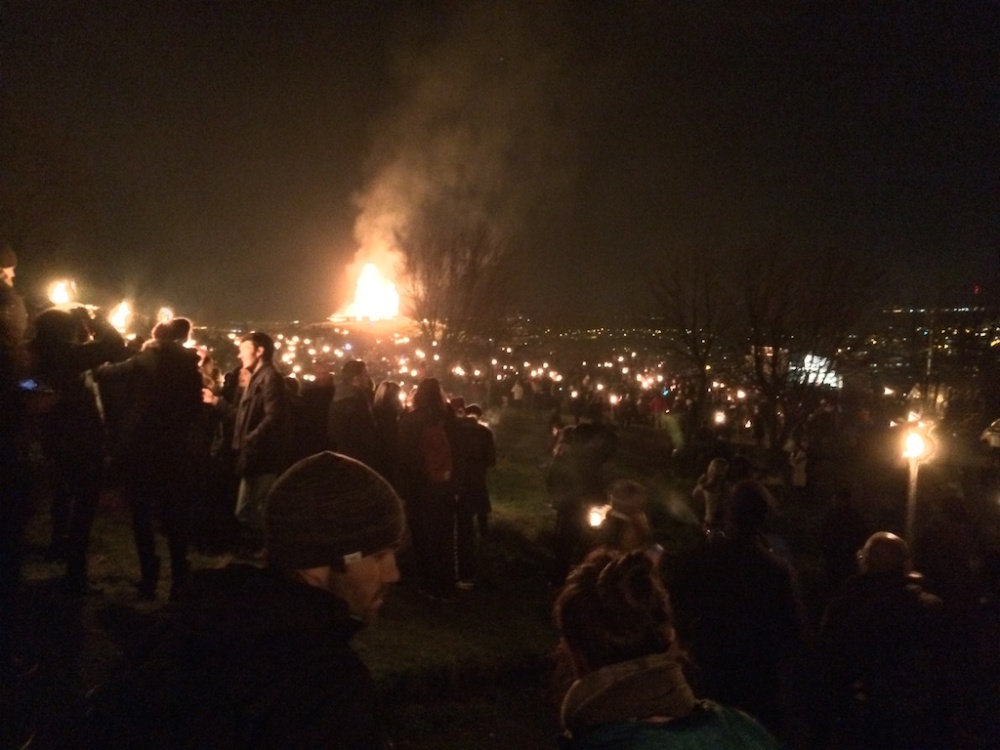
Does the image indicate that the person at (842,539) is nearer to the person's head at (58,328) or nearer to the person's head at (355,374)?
the person's head at (355,374)

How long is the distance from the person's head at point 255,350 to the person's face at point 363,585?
14.7ft

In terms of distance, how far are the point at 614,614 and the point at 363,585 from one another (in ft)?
2.10

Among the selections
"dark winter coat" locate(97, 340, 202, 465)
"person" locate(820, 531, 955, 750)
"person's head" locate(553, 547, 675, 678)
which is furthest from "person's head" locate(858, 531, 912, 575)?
"dark winter coat" locate(97, 340, 202, 465)

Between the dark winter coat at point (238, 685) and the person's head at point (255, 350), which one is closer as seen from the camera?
the dark winter coat at point (238, 685)

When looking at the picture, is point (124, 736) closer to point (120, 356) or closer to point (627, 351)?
point (120, 356)

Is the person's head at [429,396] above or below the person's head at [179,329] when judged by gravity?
below

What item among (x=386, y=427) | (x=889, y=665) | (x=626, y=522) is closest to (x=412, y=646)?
(x=626, y=522)

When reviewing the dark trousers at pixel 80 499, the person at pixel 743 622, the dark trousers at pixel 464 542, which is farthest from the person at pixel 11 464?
→ the dark trousers at pixel 464 542

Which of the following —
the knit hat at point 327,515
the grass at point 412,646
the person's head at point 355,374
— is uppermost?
the knit hat at point 327,515

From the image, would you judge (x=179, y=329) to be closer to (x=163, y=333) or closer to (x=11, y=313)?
(x=163, y=333)

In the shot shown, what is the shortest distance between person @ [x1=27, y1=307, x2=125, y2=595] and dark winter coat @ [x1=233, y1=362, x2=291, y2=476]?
0.98 meters

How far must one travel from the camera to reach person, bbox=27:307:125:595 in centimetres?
504

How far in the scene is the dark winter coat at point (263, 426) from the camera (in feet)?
19.9

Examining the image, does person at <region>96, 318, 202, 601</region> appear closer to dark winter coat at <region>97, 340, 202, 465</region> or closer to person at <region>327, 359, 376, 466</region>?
dark winter coat at <region>97, 340, 202, 465</region>
